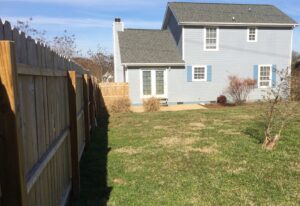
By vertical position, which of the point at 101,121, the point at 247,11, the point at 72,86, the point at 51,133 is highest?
the point at 247,11

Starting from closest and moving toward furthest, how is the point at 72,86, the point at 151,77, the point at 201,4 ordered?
the point at 72,86 < the point at 151,77 < the point at 201,4

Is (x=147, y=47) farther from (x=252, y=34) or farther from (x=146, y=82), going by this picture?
(x=252, y=34)

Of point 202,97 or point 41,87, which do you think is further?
point 202,97

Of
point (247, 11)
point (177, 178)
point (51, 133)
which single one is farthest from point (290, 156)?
point (247, 11)

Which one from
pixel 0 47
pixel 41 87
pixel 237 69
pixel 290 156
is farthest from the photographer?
pixel 237 69

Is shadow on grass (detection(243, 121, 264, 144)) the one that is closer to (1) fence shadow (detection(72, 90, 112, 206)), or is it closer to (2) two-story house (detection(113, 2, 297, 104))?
(1) fence shadow (detection(72, 90, 112, 206))

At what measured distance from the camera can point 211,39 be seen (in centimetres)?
2061

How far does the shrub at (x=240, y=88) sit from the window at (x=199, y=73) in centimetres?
180

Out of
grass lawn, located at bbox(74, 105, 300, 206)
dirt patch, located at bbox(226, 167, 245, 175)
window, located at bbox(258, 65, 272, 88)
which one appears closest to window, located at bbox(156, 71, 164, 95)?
window, located at bbox(258, 65, 272, 88)

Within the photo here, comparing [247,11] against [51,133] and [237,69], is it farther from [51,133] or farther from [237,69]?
[51,133]

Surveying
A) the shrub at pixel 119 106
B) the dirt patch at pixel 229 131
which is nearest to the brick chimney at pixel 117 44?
the shrub at pixel 119 106

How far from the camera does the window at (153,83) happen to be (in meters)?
19.8

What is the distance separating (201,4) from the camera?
2278 centimetres

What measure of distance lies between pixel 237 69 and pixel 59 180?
19.0 meters
